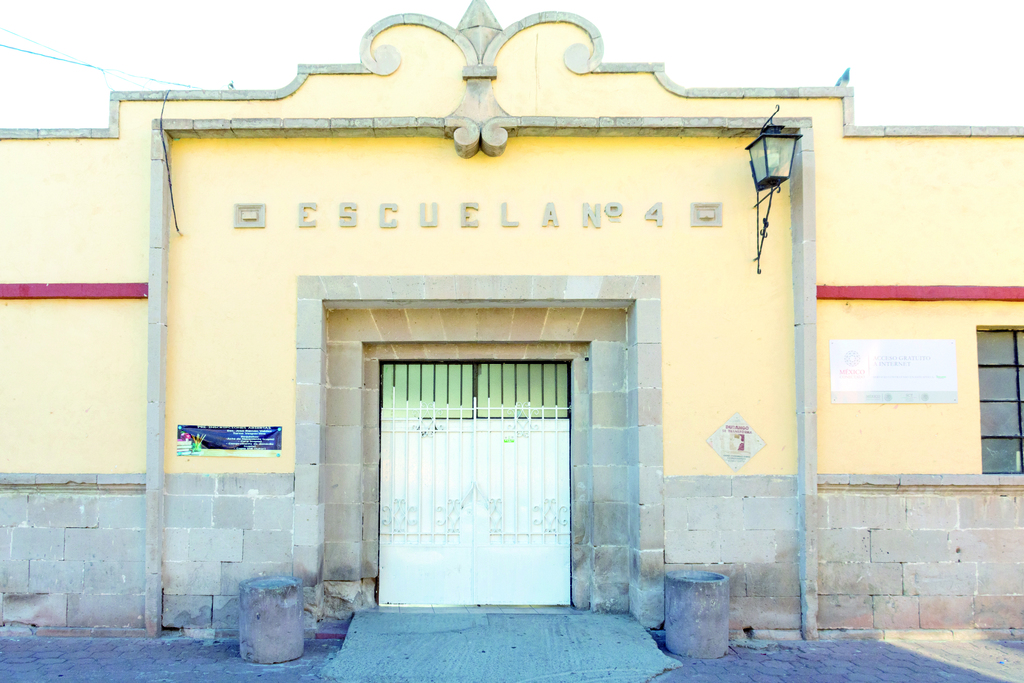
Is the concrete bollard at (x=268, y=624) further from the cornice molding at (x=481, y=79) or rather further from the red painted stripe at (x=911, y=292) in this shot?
the red painted stripe at (x=911, y=292)

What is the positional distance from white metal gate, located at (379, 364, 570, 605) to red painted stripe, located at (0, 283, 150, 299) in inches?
95.0

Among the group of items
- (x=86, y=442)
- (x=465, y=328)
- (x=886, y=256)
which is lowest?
(x=86, y=442)

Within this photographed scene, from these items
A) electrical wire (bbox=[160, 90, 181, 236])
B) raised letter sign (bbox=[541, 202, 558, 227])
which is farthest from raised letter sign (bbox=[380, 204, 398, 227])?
electrical wire (bbox=[160, 90, 181, 236])

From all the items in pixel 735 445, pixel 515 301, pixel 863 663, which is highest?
pixel 515 301

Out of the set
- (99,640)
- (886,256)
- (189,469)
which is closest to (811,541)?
(886,256)

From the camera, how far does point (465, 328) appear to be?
24.0 ft

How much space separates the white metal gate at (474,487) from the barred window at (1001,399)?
3998 millimetres

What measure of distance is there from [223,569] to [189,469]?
3.11 feet

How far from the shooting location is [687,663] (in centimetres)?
613

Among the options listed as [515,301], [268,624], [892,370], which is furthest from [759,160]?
[268,624]

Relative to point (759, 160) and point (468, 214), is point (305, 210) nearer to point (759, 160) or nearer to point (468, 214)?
point (468, 214)

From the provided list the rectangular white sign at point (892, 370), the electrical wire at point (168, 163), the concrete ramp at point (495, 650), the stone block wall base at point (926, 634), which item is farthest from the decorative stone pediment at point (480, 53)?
the stone block wall base at point (926, 634)

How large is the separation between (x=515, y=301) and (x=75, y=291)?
404 centimetres

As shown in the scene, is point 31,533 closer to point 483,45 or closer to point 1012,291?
point 483,45
